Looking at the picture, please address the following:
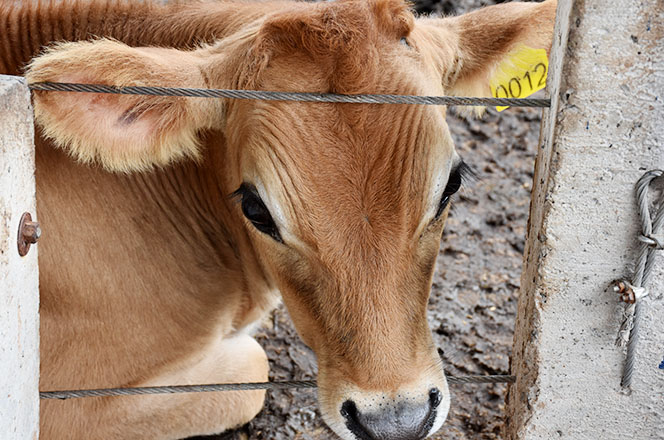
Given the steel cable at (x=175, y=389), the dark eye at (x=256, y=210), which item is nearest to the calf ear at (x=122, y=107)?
the dark eye at (x=256, y=210)

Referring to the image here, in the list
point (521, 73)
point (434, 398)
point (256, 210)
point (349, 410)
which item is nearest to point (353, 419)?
point (349, 410)

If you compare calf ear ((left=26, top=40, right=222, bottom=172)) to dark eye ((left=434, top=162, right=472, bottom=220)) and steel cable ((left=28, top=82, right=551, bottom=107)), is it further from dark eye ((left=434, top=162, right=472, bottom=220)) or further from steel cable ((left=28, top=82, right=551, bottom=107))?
dark eye ((left=434, top=162, right=472, bottom=220))

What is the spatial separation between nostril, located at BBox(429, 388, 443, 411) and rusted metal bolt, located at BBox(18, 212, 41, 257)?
3.91 ft

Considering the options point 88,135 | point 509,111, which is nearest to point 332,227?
point 88,135

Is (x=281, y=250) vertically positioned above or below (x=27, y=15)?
below

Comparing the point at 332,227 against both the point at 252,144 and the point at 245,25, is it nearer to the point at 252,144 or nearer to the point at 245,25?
the point at 252,144

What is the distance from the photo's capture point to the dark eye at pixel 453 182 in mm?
2295

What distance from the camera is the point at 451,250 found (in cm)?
472

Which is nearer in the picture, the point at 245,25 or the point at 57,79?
the point at 57,79

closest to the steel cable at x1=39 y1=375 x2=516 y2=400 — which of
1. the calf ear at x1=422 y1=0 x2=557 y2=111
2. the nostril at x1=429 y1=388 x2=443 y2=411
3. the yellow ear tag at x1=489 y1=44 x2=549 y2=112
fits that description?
the nostril at x1=429 y1=388 x2=443 y2=411

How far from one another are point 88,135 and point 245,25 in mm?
742

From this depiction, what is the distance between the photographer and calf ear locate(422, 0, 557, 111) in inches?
105

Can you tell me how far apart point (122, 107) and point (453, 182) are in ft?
3.47

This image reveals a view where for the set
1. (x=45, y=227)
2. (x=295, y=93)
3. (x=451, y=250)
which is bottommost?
(x=451, y=250)
